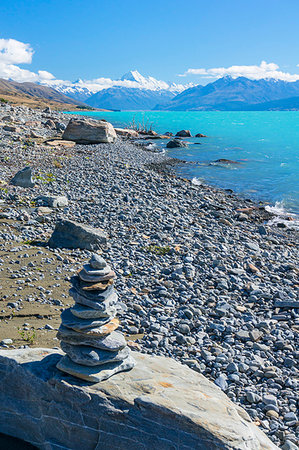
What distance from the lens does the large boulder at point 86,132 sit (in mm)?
42156

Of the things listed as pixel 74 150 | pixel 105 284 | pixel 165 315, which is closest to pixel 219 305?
pixel 165 315

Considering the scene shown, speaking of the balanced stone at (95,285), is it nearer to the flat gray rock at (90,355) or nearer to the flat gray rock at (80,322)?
the flat gray rock at (80,322)

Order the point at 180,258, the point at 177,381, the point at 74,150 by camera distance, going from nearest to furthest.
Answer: the point at 177,381
the point at 180,258
the point at 74,150

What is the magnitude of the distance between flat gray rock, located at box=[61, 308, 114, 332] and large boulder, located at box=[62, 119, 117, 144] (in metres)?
38.4

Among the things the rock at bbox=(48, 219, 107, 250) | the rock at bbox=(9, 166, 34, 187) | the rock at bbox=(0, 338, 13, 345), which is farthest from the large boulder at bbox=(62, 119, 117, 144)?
the rock at bbox=(0, 338, 13, 345)

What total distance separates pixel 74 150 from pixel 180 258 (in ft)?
85.4

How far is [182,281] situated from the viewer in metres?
12.2

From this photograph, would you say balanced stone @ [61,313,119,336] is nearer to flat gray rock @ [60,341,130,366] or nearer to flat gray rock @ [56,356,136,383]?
flat gray rock @ [60,341,130,366]

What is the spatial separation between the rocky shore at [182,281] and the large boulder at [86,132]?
19.6 meters

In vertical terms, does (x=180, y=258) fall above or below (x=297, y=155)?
below

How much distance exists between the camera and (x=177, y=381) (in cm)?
613

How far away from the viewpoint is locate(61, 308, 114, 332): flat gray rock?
231 inches

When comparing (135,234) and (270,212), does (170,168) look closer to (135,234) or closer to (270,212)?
(270,212)

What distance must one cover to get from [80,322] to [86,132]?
3876cm
